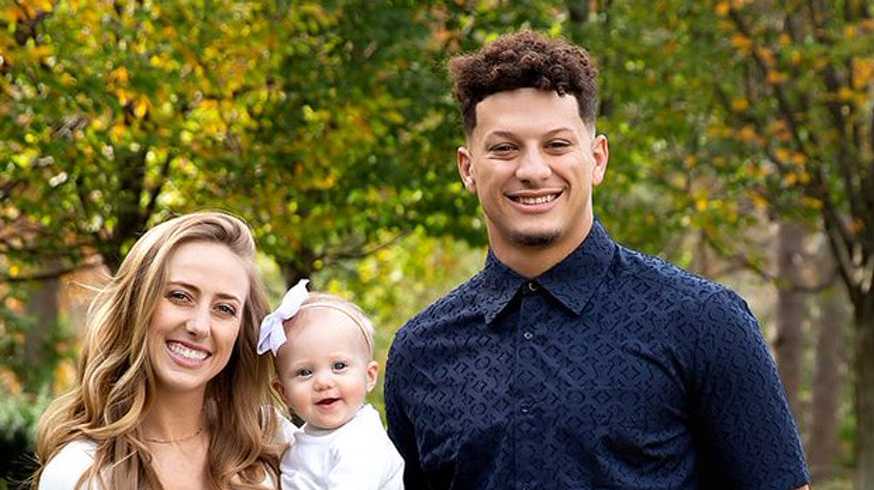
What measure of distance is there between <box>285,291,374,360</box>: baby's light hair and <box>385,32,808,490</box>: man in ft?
0.71

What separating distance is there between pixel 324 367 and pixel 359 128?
14.4 ft

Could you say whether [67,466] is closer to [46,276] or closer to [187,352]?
[187,352]

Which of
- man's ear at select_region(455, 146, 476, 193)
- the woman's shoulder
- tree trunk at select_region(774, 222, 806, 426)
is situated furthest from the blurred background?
tree trunk at select_region(774, 222, 806, 426)

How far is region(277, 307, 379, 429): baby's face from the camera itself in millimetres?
3516

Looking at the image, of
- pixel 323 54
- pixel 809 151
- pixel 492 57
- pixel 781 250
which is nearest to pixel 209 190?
pixel 323 54

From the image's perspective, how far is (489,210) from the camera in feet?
11.1

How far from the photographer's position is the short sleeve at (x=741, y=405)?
3.19 meters

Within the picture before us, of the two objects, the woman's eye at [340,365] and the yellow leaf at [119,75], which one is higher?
the woman's eye at [340,365]

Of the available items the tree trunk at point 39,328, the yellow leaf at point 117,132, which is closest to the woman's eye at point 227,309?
the yellow leaf at point 117,132

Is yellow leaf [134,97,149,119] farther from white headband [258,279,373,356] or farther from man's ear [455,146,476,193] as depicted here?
man's ear [455,146,476,193]

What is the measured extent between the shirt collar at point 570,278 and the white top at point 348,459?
41 centimetres

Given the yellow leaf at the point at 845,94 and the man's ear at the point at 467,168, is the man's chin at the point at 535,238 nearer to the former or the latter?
the man's ear at the point at 467,168

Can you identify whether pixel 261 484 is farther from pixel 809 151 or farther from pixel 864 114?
pixel 864 114

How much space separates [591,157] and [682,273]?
35 cm
